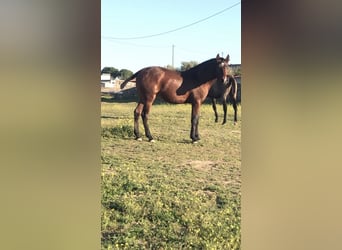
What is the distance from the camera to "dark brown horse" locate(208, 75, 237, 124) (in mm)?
2381

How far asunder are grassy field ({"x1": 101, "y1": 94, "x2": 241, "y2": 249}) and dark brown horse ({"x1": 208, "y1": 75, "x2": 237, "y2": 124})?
1.9 inches

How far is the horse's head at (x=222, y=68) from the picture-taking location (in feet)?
7.84

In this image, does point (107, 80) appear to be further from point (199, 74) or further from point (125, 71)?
point (199, 74)

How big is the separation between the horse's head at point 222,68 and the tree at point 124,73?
0.55m

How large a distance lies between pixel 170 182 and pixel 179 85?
0.63 meters

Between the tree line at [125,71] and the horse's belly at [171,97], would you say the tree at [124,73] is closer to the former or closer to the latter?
the tree line at [125,71]

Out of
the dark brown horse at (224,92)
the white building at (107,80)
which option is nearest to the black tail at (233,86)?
the dark brown horse at (224,92)

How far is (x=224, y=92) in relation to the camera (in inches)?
97.0

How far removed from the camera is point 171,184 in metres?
2.41
